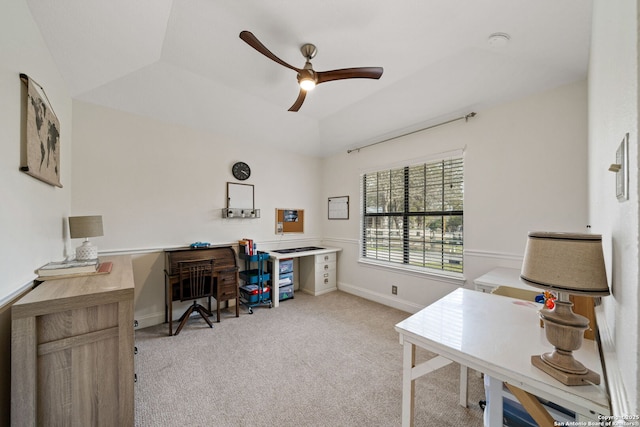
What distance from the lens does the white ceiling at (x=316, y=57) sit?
5.80ft

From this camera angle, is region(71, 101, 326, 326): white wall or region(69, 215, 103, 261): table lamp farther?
region(71, 101, 326, 326): white wall

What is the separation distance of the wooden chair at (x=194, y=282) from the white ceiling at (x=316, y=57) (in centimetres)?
189

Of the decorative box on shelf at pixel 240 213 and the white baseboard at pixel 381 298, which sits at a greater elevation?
the decorative box on shelf at pixel 240 213

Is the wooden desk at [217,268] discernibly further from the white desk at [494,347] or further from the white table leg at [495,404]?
the white table leg at [495,404]

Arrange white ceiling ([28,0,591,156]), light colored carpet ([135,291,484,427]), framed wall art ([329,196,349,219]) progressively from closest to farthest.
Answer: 1. light colored carpet ([135,291,484,427])
2. white ceiling ([28,0,591,156])
3. framed wall art ([329,196,349,219])

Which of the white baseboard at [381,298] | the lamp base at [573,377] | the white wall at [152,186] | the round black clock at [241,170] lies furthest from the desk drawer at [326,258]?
the lamp base at [573,377]

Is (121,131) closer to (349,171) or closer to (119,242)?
(119,242)

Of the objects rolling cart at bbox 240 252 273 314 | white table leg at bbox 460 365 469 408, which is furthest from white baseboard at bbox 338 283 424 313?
white table leg at bbox 460 365 469 408

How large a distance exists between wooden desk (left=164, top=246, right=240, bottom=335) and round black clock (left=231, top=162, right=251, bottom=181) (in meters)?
1.13

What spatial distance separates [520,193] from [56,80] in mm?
4427

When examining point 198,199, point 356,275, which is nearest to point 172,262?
point 198,199

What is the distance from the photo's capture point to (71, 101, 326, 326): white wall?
2.66m

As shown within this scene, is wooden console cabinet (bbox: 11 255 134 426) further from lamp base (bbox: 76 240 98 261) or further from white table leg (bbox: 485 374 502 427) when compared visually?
white table leg (bbox: 485 374 502 427)

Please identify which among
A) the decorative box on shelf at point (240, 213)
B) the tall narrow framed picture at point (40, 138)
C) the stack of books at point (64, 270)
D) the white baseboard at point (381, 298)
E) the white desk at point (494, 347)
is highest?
the tall narrow framed picture at point (40, 138)
